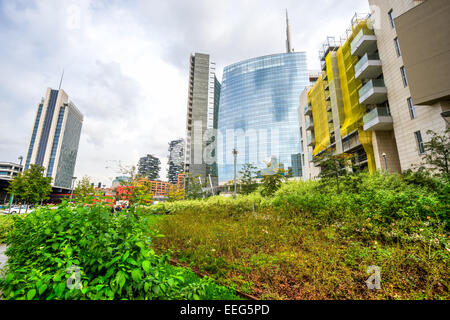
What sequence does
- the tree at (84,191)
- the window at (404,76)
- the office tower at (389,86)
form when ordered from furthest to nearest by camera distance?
the window at (404,76)
the office tower at (389,86)
the tree at (84,191)

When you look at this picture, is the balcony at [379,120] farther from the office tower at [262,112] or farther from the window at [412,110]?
the office tower at [262,112]

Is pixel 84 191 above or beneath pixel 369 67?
beneath

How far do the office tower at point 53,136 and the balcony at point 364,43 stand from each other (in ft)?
425

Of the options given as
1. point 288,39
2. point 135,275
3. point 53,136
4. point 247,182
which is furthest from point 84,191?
point 288,39

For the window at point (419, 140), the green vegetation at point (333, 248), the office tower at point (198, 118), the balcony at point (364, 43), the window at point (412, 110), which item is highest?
the office tower at point (198, 118)

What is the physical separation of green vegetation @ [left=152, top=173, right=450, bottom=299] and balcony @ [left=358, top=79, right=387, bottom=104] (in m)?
15.8

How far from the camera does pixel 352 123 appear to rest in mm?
20625

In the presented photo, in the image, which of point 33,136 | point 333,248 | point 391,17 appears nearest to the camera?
point 333,248

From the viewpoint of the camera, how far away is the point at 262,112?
75.5 metres

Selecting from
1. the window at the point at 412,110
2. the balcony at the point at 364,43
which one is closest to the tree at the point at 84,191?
the window at the point at 412,110

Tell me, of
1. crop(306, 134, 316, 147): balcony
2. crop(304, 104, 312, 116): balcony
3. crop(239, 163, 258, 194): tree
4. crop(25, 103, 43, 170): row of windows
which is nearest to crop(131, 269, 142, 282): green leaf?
crop(239, 163, 258, 194): tree

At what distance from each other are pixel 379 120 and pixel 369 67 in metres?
5.51

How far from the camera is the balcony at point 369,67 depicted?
1797 centimetres

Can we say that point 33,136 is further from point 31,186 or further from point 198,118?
point 31,186
